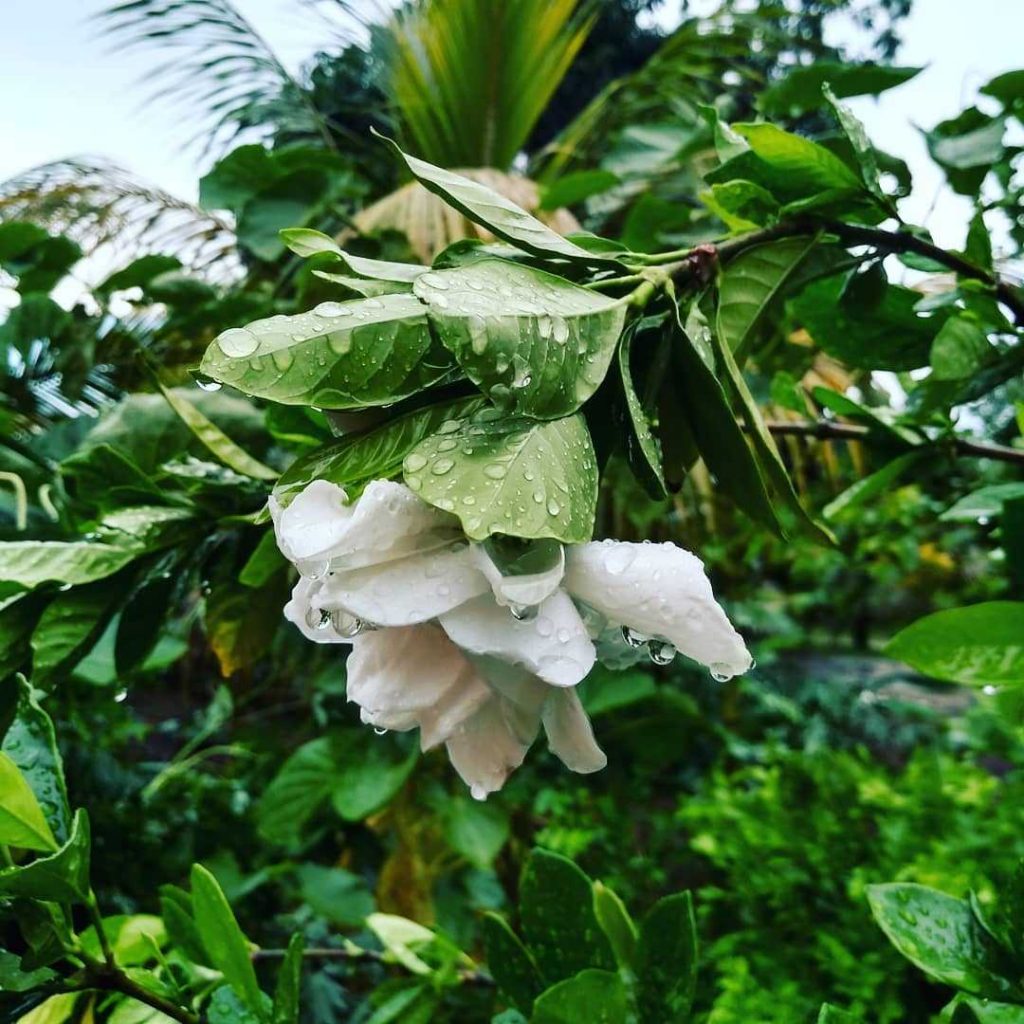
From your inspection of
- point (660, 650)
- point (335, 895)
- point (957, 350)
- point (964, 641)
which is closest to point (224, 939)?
point (660, 650)

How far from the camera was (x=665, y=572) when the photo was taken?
0.75 feet

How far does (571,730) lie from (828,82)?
1.57ft

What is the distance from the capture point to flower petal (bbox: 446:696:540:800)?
26 centimetres

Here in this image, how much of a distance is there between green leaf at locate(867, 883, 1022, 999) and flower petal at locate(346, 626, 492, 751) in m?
0.22

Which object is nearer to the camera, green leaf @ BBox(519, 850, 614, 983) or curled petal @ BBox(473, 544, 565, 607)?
curled petal @ BBox(473, 544, 565, 607)

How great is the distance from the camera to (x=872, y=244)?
42 cm

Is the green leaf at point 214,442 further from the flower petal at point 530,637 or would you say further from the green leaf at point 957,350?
the green leaf at point 957,350

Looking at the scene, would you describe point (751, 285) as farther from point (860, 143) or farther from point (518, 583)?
point (518, 583)

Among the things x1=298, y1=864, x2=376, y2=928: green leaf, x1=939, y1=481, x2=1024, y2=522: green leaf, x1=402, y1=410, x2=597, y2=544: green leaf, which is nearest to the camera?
x1=402, y1=410, x2=597, y2=544: green leaf

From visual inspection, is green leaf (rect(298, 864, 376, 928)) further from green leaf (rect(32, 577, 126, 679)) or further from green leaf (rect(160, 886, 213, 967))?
green leaf (rect(32, 577, 126, 679))

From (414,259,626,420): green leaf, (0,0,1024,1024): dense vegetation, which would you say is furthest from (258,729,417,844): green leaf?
(414,259,626,420): green leaf

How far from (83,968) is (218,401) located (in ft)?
1.32

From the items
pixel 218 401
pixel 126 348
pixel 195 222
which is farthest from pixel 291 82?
pixel 218 401

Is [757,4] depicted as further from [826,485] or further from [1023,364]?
[1023,364]
